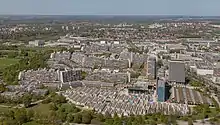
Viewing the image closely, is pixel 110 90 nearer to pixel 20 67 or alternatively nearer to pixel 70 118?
pixel 70 118

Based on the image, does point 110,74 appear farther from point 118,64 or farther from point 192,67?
point 192,67

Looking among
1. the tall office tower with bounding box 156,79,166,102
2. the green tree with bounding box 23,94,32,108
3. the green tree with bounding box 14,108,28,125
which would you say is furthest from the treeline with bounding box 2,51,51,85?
the tall office tower with bounding box 156,79,166,102

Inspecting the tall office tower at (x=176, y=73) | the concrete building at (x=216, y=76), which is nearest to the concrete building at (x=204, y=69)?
the concrete building at (x=216, y=76)

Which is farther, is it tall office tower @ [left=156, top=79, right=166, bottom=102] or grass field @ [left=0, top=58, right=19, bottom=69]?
grass field @ [left=0, top=58, right=19, bottom=69]

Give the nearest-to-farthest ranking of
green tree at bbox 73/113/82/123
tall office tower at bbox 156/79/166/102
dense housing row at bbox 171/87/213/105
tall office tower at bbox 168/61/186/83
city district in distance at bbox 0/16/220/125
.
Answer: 1. green tree at bbox 73/113/82/123
2. city district in distance at bbox 0/16/220/125
3. tall office tower at bbox 156/79/166/102
4. dense housing row at bbox 171/87/213/105
5. tall office tower at bbox 168/61/186/83

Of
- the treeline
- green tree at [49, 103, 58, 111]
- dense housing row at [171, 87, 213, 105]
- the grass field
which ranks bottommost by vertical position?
dense housing row at [171, 87, 213, 105]

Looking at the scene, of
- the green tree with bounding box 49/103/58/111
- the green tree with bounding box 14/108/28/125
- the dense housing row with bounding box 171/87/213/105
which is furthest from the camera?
the dense housing row with bounding box 171/87/213/105

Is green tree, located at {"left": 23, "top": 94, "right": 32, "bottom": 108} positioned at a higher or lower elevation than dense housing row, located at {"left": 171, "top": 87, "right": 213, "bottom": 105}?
higher

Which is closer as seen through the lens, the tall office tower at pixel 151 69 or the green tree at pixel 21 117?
the green tree at pixel 21 117

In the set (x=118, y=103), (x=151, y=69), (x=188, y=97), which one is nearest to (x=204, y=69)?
(x=151, y=69)

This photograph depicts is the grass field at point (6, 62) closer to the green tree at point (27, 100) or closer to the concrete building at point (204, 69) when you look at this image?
the green tree at point (27, 100)

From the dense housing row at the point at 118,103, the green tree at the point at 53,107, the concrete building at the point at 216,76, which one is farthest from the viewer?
the concrete building at the point at 216,76

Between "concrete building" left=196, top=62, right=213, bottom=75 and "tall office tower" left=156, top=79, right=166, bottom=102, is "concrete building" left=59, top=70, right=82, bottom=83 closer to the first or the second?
"tall office tower" left=156, top=79, right=166, bottom=102
